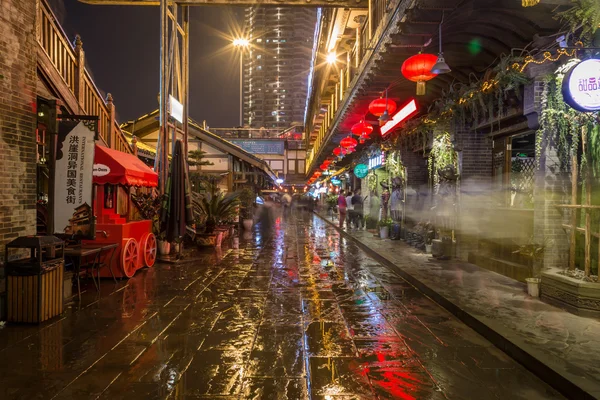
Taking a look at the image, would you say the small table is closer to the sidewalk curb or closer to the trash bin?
the trash bin

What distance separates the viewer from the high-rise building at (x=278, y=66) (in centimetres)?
12812

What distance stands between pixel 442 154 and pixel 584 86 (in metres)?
5.87

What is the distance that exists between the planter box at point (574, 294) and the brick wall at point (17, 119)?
26.7ft

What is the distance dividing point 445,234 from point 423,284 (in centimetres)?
354

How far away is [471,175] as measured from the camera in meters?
10.3

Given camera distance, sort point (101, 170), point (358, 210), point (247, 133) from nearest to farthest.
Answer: point (101, 170) → point (358, 210) → point (247, 133)

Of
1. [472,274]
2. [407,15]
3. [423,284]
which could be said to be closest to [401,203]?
[472,274]

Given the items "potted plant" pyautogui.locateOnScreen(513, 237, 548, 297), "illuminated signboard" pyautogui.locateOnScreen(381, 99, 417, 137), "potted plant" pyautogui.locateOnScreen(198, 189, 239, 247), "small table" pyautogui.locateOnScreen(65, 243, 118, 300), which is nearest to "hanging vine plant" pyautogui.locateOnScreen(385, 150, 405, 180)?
"illuminated signboard" pyautogui.locateOnScreen(381, 99, 417, 137)

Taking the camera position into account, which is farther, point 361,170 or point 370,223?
point 370,223

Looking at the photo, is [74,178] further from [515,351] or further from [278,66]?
[278,66]

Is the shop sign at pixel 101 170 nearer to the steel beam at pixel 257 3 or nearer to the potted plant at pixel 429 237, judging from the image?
the steel beam at pixel 257 3

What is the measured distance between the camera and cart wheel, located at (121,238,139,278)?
335 inches

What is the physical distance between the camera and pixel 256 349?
487 cm

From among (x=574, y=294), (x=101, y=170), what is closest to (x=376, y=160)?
(x=101, y=170)
